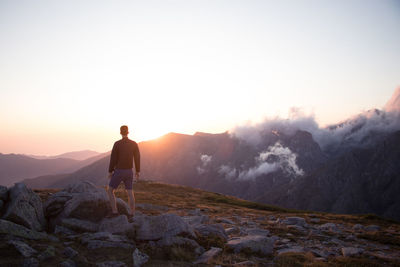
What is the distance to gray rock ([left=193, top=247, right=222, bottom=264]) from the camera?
9905mm

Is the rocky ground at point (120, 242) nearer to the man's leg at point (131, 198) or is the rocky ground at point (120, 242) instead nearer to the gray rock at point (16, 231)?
the gray rock at point (16, 231)

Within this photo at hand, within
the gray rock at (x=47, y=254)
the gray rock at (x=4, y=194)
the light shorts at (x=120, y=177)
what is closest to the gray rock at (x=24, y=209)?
the gray rock at (x=4, y=194)

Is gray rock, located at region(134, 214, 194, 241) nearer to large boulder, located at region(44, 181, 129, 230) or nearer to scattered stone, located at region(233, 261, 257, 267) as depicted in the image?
large boulder, located at region(44, 181, 129, 230)

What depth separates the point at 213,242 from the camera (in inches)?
486

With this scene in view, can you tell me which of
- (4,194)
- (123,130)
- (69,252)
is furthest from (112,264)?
(4,194)

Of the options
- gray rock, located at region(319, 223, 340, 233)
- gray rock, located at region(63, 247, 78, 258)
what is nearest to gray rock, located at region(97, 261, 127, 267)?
gray rock, located at region(63, 247, 78, 258)

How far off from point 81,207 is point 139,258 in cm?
605

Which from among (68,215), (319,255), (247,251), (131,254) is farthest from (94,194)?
(319,255)

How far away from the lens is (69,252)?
9.48m

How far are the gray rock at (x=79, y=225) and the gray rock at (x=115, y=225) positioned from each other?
0.44 m

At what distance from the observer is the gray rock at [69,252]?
934cm

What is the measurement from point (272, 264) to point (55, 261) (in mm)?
7520

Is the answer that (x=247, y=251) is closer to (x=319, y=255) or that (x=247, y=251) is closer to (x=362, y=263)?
(x=319, y=255)

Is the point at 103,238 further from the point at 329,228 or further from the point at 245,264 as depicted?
the point at 329,228
